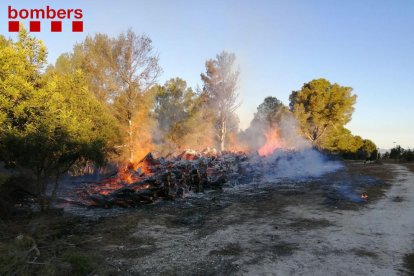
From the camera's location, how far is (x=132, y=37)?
90.7 ft

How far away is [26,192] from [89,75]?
19.6 metres

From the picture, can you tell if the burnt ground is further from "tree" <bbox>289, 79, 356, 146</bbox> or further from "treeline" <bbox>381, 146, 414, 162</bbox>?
"tree" <bbox>289, 79, 356, 146</bbox>

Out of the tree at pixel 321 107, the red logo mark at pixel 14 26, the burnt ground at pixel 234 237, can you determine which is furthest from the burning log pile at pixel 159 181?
the tree at pixel 321 107

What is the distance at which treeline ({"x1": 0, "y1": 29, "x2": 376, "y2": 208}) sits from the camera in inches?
400

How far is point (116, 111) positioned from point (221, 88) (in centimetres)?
1656

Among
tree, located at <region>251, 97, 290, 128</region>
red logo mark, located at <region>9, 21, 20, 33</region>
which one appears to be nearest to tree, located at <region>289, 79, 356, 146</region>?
tree, located at <region>251, 97, 290, 128</region>

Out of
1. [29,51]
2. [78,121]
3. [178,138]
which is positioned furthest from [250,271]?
[178,138]

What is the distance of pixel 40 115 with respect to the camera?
1036cm

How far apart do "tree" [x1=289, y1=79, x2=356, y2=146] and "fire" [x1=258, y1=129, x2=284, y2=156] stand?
4.94 metres

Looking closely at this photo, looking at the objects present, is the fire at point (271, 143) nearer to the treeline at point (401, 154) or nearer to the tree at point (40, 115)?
the treeline at point (401, 154)

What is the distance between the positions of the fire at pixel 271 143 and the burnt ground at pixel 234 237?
22254 millimetres

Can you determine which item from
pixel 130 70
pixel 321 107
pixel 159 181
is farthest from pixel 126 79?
pixel 321 107

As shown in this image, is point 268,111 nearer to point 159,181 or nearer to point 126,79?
point 126,79

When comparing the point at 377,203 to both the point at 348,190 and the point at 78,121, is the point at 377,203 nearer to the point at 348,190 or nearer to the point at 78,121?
the point at 348,190
